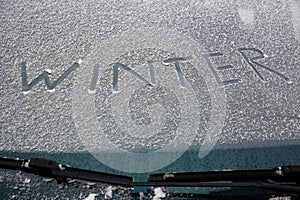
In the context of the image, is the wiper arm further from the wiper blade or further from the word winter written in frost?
the word winter written in frost

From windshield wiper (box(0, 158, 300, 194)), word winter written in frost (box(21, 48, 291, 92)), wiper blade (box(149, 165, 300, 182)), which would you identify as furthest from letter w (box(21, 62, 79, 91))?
wiper blade (box(149, 165, 300, 182))

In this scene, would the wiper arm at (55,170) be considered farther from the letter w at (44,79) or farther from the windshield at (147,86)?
the letter w at (44,79)

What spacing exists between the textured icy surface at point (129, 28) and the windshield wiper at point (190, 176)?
0.10m

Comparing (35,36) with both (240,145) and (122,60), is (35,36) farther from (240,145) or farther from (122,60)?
(240,145)

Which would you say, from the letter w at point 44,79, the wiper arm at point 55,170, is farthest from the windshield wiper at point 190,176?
the letter w at point 44,79

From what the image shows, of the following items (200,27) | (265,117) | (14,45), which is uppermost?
(200,27)

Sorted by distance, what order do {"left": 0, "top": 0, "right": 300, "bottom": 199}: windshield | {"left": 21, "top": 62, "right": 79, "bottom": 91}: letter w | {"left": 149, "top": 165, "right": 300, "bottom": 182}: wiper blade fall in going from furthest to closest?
{"left": 21, "top": 62, "right": 79, "bottom": 91}: letter w < {"left": 0, "top": 0, "right": 300, "bottom": 199}: windshield < {"left": 149, "top": 165, "right": 300, "bottom": 182}: wiper blade

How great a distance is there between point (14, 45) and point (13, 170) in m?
0.49

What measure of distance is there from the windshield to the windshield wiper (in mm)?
54

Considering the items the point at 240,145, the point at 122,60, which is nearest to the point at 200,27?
the point at 122,60

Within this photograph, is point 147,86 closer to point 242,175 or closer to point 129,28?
point 129,28

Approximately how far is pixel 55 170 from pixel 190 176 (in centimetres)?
37

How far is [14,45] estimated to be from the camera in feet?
4.44

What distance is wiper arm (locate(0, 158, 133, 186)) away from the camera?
1031 millimetres
